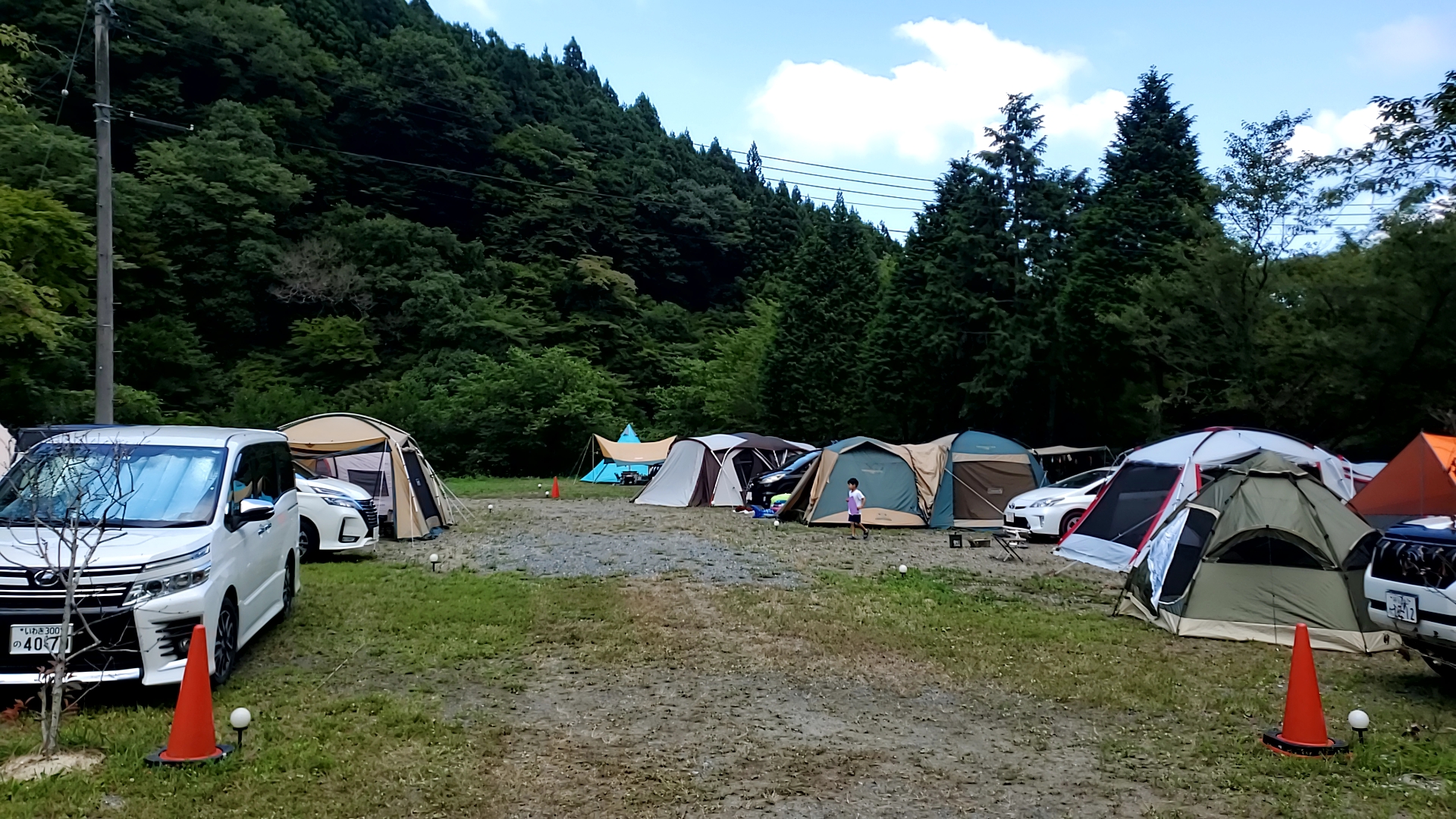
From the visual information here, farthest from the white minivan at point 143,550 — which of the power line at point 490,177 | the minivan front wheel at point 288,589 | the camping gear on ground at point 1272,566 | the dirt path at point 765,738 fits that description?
the power line at point 490,177

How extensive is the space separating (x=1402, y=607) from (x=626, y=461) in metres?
27.7

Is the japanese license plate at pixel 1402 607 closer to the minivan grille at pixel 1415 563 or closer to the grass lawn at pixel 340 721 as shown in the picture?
the minivan grille at pixel 1415 563

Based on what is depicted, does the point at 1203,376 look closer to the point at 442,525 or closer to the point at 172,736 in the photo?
the point at 442,525

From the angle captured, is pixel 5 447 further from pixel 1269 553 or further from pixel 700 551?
pixel 1269 553

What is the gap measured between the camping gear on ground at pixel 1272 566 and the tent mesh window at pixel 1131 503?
13.4ft

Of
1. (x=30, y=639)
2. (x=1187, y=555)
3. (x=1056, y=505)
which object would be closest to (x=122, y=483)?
(x=30, y=639)

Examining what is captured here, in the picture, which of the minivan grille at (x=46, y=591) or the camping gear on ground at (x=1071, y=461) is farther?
the camping gear on ground at (x=1071, y=461)

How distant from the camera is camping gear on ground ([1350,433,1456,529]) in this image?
31.4 ft

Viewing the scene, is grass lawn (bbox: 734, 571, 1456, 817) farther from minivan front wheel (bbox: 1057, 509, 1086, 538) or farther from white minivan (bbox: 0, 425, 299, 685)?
minivan front wheel (bbox: 1057, 509, 1086, 538)

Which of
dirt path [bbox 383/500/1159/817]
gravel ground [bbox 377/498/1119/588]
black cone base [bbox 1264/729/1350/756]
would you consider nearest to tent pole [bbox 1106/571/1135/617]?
gravel ground [bbox 377/498/1119/588]

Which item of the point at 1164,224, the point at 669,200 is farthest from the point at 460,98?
the point at 1164,224

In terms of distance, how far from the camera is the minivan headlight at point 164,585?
5.33 metres

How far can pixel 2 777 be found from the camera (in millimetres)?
4293

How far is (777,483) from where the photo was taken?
21141 millimetres
